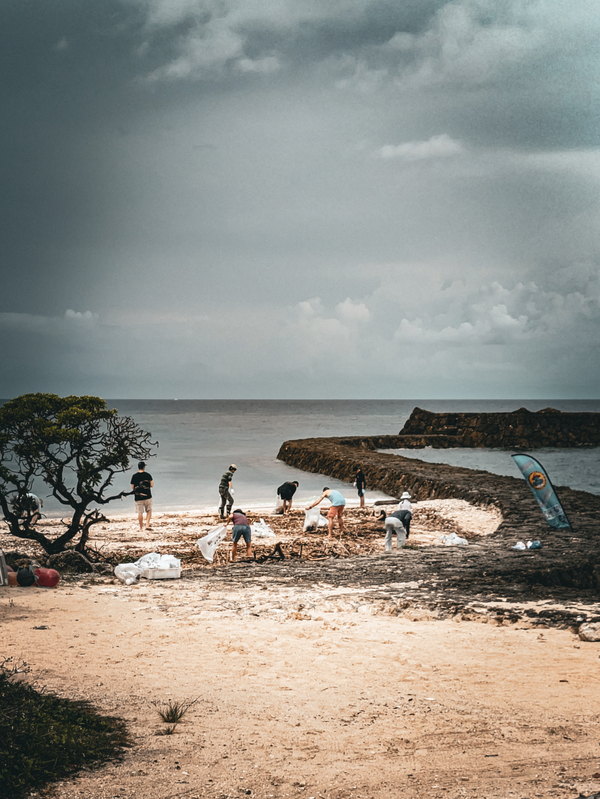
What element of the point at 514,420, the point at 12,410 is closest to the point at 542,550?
the point at 12,410

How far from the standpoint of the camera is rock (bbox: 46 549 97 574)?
480 inches

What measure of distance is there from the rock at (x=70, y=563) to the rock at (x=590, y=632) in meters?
8.33

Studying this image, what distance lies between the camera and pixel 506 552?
12.9m

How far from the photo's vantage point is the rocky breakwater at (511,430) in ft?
194

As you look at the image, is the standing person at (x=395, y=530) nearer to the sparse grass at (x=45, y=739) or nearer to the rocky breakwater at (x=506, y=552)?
the rocky breakwater at (x=506, y=552)

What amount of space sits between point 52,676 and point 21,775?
8.52 ft

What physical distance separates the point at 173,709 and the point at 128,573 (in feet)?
19.5

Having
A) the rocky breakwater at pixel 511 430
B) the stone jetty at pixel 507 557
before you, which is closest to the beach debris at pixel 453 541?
the stone jetty at pixel 507 557

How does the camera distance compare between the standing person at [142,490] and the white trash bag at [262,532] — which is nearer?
the white trash bag at [262,532]

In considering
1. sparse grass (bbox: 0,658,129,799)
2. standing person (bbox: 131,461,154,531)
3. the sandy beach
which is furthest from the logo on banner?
sparse grass (bbox: 0,658,129,799)

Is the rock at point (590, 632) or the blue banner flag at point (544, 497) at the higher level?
the blue banner flag at point (544, 497)

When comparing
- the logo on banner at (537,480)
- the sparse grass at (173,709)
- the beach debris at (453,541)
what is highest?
the logo on banner at (537,480)

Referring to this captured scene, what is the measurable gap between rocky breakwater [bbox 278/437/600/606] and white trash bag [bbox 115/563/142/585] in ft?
13.4

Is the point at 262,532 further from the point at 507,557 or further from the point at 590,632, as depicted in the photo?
the point at 590,632
